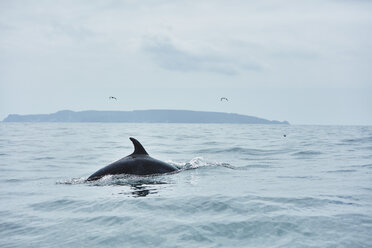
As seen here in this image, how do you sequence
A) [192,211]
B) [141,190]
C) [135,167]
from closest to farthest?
[192,211], [141,190], [135,167]

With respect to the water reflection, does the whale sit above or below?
above

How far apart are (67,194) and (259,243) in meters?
5.95


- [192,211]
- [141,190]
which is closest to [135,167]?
[141,190]

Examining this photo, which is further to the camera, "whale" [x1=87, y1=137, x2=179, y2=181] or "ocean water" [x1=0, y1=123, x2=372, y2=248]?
"whale" [x1=87, y1=137, x2=179, y2=181]

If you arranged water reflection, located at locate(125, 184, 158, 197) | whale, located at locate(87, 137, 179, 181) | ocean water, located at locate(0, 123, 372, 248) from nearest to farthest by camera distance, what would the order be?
1. ocean water, located at locate(0, 123, 372, 248)
2. water reflection, located at locate(125, 184, 158, 197)
3. whale, located at locate(87, 137, 179, 181)

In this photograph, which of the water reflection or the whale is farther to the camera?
the whale

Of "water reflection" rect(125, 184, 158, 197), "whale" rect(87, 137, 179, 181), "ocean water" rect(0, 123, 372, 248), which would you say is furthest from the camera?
"whale" rect(87, 137, 179, 181)

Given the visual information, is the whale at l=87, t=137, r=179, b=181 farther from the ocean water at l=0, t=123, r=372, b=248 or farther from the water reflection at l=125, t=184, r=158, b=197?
the water reflection at l=125, t=184, r=158, b=197

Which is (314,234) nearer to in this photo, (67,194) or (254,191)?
(254,191)

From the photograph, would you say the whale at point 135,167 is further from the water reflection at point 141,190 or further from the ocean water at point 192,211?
the water reflection at point 141,190

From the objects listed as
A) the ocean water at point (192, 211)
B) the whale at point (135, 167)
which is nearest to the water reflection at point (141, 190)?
the ocean water at point (192, 211)

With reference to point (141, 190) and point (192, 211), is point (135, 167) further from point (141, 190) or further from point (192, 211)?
point (192, 211)

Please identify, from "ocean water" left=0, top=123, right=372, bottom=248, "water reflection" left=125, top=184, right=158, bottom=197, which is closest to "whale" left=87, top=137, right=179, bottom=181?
"ocean water" left=0, top=123, right=372, bottom=248

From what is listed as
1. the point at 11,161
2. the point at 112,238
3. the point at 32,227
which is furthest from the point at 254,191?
the point at 11,161
